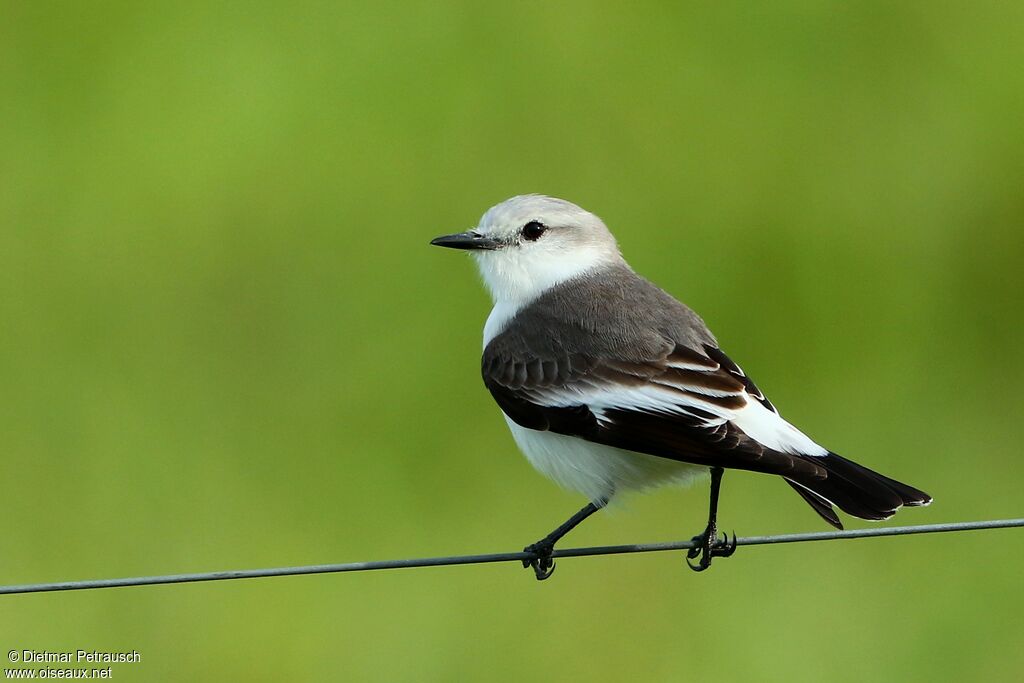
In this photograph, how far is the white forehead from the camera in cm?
573

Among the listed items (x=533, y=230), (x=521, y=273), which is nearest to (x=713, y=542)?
(x=521, y=273)

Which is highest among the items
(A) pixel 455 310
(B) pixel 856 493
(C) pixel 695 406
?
(A) pixel 455 310

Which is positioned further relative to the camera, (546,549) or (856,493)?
(546,549)

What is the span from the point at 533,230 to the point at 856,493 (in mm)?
1926

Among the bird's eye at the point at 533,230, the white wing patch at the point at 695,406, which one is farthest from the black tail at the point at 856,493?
the bird's eye at the point at 533,230

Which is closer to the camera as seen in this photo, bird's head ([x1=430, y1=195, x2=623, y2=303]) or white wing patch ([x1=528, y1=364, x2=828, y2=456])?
white wing patch ([x1=528, y1=364, x2=828, y2=456])

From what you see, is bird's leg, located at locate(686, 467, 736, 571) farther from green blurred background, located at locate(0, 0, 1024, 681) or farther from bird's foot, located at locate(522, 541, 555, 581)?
green blurred background, located at locate(0, 0, 1024, 681)

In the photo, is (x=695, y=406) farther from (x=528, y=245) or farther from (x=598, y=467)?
(x=528, y=245)

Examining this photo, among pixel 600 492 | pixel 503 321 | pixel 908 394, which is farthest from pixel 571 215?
pixel 908 394

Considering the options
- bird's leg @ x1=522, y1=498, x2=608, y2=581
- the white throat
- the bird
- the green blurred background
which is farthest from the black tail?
the green blurred background

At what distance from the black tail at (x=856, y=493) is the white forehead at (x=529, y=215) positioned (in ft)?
5.70

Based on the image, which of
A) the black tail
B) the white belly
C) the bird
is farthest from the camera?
the white belly

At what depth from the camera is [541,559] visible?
17.3 feet

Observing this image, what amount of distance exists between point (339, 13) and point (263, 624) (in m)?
4.17
